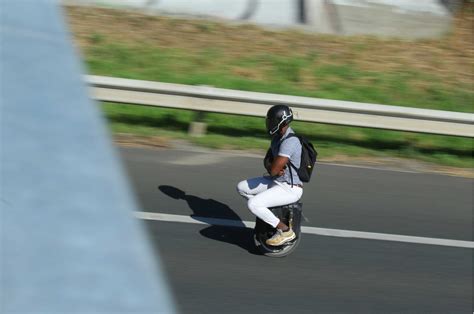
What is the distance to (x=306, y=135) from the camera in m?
10.7

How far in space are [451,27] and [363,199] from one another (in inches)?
296

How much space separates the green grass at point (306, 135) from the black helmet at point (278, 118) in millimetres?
2773

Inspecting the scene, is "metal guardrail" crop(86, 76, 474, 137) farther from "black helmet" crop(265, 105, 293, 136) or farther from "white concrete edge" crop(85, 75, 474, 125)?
"black helmet" crop(265, 105, 293, 136)

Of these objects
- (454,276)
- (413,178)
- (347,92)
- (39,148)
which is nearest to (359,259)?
A: (454,276)

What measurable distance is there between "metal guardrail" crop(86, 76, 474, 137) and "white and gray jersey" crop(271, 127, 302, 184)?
268cm

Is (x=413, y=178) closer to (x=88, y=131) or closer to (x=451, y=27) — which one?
(x=451, y=27)

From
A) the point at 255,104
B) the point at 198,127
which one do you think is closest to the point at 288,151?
the point at 255,104

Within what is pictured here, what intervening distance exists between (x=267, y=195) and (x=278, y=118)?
699 mm

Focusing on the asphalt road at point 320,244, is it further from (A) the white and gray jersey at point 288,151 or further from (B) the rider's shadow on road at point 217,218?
(A) the white and gray jersey at point 288,151

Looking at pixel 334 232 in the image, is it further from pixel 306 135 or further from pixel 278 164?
pixel 306 135

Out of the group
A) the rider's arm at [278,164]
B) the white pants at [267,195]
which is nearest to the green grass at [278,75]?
the white pants at [267,195]

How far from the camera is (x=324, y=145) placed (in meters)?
10.4

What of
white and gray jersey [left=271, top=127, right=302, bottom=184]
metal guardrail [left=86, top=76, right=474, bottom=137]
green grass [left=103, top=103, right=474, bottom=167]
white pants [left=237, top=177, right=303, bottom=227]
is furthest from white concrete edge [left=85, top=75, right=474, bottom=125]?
white and gray jersey [left=271, top=127, right=302, bottom=184]

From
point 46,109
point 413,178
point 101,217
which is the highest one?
point 46,109
